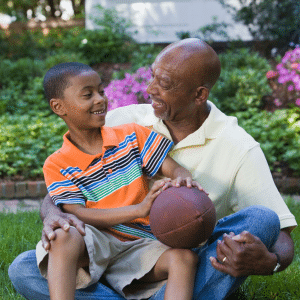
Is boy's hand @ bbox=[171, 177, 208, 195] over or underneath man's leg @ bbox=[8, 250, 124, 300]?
over

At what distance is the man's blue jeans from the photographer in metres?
2.34

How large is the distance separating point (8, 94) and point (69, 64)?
5239 millimetres

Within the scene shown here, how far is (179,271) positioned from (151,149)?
756mm

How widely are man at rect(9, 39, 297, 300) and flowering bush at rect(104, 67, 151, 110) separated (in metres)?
2.70

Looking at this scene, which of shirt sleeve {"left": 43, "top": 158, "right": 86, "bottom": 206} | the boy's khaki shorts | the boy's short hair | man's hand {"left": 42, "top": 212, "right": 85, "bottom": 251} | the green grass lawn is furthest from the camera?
the green grass lawn

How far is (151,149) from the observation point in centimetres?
274

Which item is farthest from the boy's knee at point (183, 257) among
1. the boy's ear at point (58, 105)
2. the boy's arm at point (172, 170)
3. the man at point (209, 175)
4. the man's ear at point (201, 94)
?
the boy's ear at point (58, 105)

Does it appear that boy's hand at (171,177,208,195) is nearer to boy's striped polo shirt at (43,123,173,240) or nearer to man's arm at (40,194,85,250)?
boy's striped polo shirt at (43,123,173,240)

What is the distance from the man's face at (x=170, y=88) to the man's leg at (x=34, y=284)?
1073 mm

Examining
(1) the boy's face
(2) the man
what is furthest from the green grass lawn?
(1) the boy's face

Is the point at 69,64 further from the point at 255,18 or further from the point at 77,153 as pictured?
the point at 255,18

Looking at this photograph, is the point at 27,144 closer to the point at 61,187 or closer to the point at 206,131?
the point at 61,187

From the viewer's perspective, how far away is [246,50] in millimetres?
8242

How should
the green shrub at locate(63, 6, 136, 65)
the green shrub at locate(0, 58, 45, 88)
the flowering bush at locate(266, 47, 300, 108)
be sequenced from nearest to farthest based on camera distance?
the flowering bush at locate(266, 47, 300, 108), the green shrub at locate(0, 58, 45, 88), the green shrub at locate(63, 6, 136, 65)
